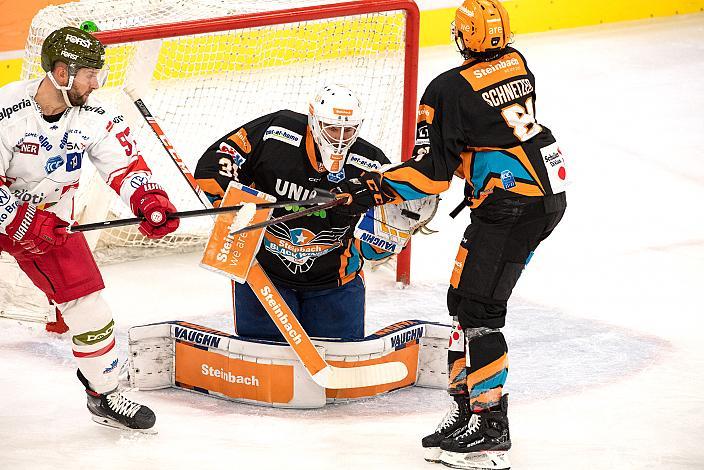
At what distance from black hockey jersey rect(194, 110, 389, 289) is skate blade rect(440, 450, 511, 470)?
89cm

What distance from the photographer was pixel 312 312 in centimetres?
410

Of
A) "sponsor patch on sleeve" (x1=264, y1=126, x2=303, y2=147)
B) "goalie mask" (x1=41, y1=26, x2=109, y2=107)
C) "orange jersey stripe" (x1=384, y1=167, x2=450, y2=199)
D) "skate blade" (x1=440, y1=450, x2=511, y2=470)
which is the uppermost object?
"goalie mask" (x1=41, y1=26, x2=109, y2=107)

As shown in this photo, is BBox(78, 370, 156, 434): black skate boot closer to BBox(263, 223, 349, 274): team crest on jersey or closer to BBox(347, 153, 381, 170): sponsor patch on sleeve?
BBox(263, 223, 349, 274): team crest on jersey

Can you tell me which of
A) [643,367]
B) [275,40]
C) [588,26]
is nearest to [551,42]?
[588,26]

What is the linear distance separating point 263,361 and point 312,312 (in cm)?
33

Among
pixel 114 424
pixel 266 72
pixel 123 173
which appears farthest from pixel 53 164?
pixel 266 72

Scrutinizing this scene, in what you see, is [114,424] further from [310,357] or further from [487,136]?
[487,136]

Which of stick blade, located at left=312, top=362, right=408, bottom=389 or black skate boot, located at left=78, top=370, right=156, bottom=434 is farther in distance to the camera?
stick blade, located at left=312, top=362, right=408, bottom=389

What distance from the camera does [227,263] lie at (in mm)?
3936

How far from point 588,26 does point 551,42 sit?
20.7 inches

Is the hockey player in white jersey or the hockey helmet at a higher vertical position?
the hockey helmet

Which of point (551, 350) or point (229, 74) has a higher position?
point (229, 74)

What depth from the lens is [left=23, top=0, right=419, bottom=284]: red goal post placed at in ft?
16.2

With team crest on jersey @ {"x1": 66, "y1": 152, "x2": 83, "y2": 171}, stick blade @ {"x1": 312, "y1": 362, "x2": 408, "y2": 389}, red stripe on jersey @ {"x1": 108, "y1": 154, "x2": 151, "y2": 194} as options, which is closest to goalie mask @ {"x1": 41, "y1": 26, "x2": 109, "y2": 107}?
team crest on jersey @ {"x1": 66, "y1": 152, "x2": 83, "y2": 171}
